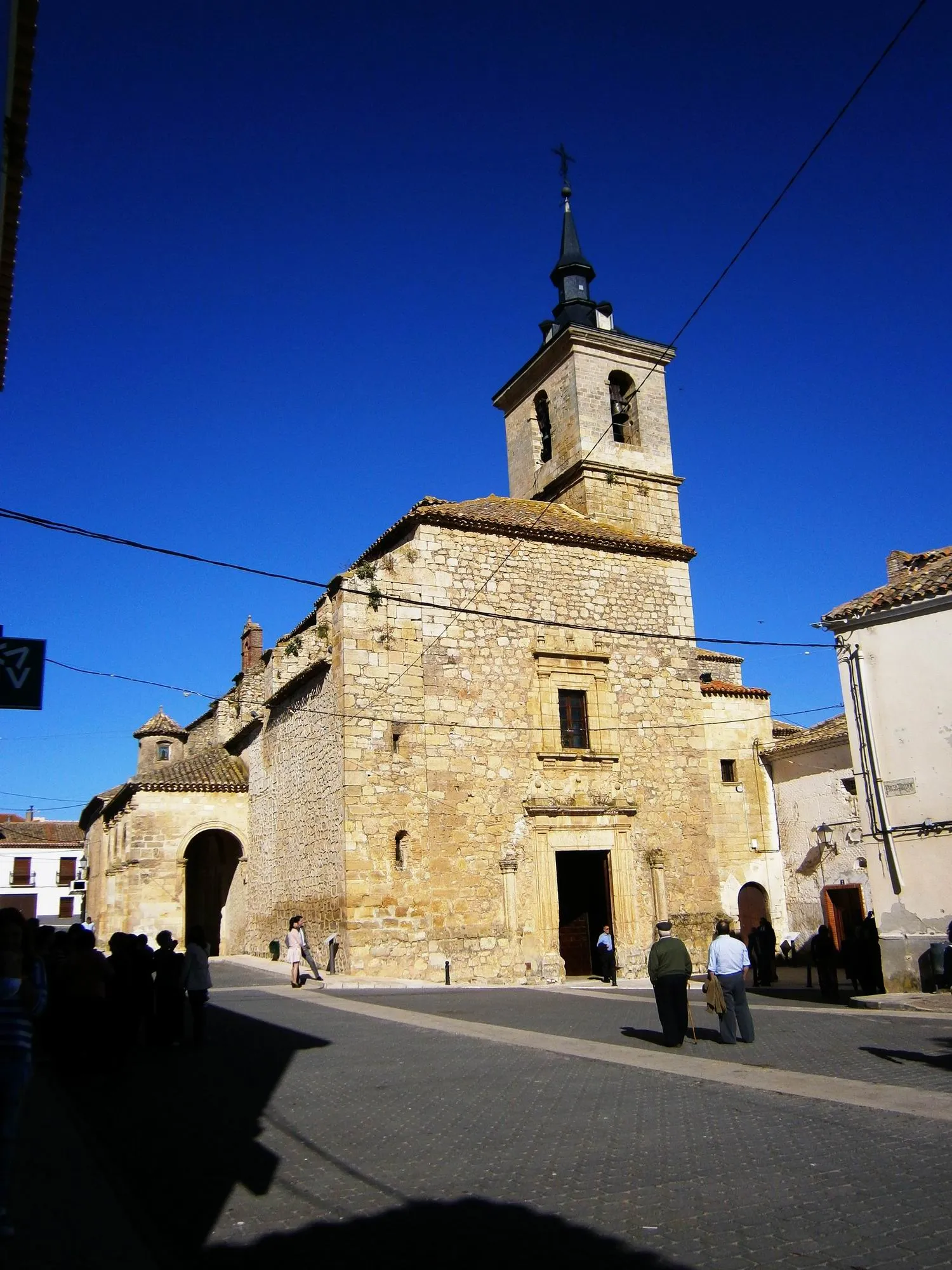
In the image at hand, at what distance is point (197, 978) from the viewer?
38.2 feet

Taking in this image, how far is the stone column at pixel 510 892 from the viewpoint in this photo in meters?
19.8

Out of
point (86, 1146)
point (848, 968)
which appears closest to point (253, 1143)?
point (86, 1146)

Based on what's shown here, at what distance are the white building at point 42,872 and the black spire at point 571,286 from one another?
1703 inches

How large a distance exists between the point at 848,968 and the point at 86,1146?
1360 cm

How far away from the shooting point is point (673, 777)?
2262 centimetres

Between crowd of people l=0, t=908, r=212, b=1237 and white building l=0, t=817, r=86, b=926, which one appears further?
white building l=0, t=817, r=86, b=926

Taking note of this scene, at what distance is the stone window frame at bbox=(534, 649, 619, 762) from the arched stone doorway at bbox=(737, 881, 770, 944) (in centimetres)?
641

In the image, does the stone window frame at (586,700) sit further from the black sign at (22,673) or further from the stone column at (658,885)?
the black sign at (22,673)

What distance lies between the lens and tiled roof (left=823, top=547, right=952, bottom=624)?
51.9 feet

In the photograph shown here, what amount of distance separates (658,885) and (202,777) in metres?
12.9

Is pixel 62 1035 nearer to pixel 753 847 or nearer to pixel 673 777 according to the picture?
pixel 673 777

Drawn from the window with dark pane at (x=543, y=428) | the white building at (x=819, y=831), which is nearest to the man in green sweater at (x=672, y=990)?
the white building at (x=819, y=831)

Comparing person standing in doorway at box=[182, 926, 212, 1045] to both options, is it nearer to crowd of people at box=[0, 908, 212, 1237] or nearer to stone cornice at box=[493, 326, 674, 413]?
crowd of people at box=[0, 908, 212, 1237]

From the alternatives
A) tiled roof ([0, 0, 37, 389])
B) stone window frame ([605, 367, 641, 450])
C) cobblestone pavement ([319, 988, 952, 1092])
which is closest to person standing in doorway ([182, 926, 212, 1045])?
cobblestone pavement ([319, 988, 952, 1092])
